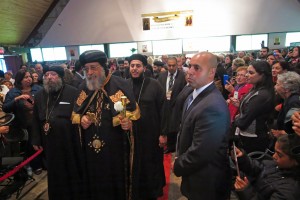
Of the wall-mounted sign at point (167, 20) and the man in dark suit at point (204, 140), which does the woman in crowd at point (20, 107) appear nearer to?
the man in dark suit at point (204, 140)

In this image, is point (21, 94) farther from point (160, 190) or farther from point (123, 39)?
point (123, 39)

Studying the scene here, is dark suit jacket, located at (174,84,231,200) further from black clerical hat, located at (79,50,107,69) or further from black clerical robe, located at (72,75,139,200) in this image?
black clerical hat, located at (79,50,107,69)

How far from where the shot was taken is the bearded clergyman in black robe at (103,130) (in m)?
2.73

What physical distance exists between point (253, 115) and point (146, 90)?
1.41m

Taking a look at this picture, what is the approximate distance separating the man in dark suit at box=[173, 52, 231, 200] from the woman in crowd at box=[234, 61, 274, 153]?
1061mm

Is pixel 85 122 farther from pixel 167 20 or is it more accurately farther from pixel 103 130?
pixel 167 20

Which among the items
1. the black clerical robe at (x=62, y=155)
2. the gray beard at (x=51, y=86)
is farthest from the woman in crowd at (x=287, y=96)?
the gray beard at (x=51, y=86)

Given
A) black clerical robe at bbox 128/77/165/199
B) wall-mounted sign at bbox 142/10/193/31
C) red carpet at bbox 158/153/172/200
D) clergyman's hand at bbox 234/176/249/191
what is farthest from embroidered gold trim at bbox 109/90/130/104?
wall-mounted sign at bbox 142/10/193/31

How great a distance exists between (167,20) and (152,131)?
1327cm

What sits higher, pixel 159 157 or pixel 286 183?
pixel 286 183

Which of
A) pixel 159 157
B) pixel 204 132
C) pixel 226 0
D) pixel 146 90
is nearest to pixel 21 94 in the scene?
pixel 146 90

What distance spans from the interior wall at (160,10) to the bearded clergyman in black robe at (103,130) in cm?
1350

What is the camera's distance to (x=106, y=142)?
275cm

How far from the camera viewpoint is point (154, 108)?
11.5ft
